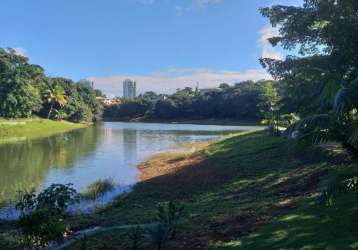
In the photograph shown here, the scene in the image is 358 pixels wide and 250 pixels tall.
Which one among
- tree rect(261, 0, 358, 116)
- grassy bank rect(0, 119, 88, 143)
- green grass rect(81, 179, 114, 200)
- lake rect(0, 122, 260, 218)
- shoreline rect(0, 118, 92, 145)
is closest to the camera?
tree rect(261, 0, 358, 116)

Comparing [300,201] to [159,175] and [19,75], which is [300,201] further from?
[19,75]

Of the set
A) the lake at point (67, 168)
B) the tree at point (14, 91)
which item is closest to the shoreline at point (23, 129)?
the tree at point (14, 91)

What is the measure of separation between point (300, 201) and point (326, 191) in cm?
304

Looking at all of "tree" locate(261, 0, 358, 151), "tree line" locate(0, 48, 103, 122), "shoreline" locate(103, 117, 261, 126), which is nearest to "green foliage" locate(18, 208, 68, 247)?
"tree" locate(261, 0, 358, 151)

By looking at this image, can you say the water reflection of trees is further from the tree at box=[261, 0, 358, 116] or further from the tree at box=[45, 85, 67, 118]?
the tree at box=[45, 85, 67, 118]

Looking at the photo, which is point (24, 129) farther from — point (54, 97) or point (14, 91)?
point (54, 97)

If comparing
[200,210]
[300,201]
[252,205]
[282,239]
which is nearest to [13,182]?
[200,210]

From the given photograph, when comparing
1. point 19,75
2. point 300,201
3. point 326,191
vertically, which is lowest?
point 300,201

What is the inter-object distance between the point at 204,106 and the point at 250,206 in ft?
345

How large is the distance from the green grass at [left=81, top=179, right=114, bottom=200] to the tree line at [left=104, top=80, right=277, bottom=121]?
7468 centimetres

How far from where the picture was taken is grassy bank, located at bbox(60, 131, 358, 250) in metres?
8.20

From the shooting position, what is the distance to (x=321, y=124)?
9000mm

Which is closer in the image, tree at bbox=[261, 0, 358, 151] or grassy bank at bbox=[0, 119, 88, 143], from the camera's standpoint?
tree at bbox=[261, 0, 358, 151]

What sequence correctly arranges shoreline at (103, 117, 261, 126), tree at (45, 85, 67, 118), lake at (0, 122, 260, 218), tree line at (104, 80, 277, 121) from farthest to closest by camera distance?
tree line at (104, 80, 277, 121)
shoreline at (103, 117, 261, 126)
tree at (45, 85, 67, 118)
lake at (0, 122, 260, 218)
